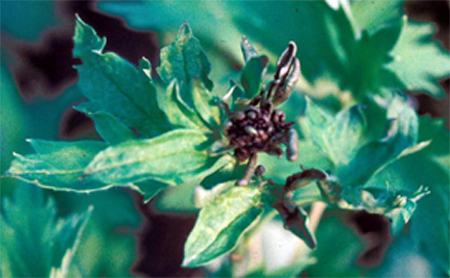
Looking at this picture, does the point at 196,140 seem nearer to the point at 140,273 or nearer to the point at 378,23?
the point at 140,273

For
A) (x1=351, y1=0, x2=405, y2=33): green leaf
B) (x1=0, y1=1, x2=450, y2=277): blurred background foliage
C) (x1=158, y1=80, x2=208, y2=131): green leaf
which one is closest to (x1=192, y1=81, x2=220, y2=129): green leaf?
(x1=158, y1=80, x2=208, y2=131): green leaf

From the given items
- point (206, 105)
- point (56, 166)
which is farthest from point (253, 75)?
point (56, 166)

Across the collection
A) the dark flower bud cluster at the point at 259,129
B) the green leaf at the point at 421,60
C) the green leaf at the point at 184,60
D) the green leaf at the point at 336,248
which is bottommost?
the green leaf at the point at 336,248

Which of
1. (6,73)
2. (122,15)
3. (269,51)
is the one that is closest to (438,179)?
(269,51)

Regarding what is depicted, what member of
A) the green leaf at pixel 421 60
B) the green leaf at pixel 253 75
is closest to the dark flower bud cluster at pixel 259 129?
the green leaf at pixel 253 75

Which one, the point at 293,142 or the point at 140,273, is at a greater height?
the point at 293,142

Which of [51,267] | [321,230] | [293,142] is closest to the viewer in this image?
[293,142]

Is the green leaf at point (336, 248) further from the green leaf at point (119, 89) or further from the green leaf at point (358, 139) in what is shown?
the green leaf at point (119, 89)
